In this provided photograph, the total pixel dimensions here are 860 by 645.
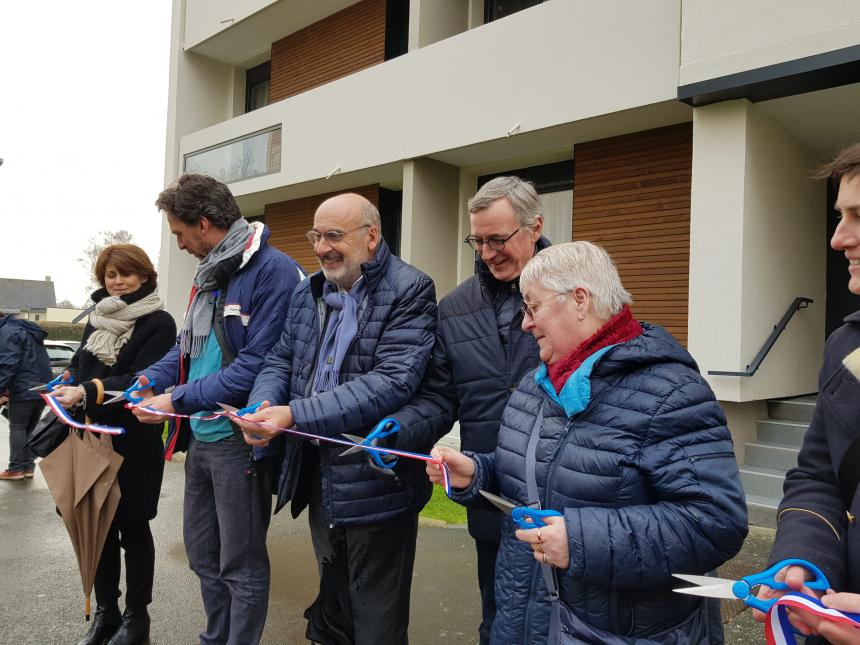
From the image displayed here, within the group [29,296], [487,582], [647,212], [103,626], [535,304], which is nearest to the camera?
[535,304]

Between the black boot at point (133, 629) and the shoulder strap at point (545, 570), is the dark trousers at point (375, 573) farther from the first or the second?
the black boot at point (133, 629)

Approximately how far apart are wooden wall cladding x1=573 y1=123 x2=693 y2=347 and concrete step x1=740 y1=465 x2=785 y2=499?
5.81 feet

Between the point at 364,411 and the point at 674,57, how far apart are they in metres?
5.81

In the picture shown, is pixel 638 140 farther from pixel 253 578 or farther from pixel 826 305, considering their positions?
pixel 253 578

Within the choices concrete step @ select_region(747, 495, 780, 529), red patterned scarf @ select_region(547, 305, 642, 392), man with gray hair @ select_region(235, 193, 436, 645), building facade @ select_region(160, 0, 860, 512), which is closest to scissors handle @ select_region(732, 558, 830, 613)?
red patterned scarf @ select_region(547, 305, 642, 392)

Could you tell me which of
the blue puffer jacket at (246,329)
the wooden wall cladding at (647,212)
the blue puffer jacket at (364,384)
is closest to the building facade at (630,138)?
the wooden wall cladding at (647,212)

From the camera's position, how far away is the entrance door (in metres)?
7.61

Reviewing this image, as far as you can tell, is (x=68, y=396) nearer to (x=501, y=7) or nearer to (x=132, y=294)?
(x=132, y=294)

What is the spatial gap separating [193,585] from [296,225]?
8898 mm

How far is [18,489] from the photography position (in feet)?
24.2

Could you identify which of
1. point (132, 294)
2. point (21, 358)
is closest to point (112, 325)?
point (132, 294)

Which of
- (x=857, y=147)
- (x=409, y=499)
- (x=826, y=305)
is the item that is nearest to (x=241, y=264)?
(x=409, y=499)

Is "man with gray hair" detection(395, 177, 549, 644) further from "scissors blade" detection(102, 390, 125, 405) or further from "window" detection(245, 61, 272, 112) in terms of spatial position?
"window" detection(245, 61, 272, 112)

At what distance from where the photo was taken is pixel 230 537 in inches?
114
